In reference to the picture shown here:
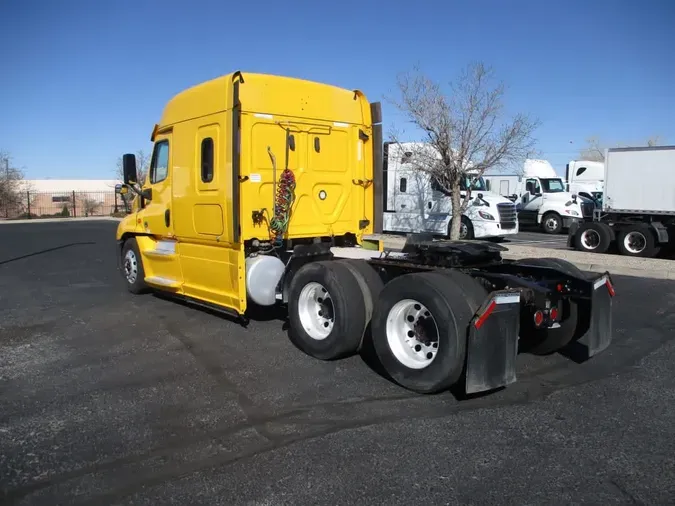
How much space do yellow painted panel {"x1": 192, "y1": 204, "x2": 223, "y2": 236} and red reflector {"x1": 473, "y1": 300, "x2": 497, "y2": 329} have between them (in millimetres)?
3681

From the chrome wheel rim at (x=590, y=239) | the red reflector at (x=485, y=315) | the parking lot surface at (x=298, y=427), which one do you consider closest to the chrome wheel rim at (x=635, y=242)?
the chrome wheel rim at (x=590, y=239)

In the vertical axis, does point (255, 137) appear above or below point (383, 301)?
above

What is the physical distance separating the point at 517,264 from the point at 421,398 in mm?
1837

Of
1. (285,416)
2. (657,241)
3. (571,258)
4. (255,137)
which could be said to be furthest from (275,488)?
(657,241)

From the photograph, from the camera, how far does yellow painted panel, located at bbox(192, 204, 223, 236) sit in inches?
283

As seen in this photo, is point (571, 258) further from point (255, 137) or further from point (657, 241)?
point (255, 137)

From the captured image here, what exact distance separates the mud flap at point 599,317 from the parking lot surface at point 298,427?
355 millimetres

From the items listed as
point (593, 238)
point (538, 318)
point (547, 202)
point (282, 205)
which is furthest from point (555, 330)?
point (547, 202)

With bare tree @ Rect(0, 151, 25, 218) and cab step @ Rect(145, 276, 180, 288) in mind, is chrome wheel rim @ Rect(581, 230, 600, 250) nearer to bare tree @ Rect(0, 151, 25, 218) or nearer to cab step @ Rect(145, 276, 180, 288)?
cab step @ Rect(145, 276, 180, 288)

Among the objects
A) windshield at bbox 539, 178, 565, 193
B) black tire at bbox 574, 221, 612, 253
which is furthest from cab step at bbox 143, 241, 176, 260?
windshield at bbox 539, 178, 565, 193

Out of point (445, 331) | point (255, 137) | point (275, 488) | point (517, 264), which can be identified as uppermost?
point (255, 137)

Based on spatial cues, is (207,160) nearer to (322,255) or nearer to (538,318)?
(322,255)

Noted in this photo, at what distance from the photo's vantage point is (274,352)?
6.53 metres

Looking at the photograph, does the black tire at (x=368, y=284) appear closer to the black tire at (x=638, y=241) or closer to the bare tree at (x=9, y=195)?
the black tire at (x=638, y=241)
